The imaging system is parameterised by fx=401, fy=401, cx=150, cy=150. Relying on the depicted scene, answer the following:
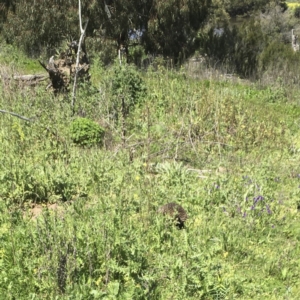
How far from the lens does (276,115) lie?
7867 mm

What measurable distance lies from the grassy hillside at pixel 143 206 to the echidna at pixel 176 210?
8cm

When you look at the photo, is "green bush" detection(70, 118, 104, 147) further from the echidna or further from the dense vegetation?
the echidna

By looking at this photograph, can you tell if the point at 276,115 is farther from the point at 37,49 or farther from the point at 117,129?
the point at 37,49

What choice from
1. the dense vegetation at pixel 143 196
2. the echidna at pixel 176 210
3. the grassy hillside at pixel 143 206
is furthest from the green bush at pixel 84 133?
the echidna at pixel 176 210

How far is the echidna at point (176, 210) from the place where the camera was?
349cm

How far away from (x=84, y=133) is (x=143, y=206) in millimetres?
2169

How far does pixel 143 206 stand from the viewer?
363 cm

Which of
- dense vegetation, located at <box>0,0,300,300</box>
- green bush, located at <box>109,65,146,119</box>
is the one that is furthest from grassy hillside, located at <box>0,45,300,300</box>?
green bush, located at <box>109,65,146,119</box>

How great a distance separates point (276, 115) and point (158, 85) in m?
2.39

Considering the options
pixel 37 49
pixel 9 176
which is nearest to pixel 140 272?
pixel 9 176

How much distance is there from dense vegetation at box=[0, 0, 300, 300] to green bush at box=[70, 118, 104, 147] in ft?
0.05

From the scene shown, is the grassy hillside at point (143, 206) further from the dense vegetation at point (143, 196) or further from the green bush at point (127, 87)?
the green bush at point (127, 87)

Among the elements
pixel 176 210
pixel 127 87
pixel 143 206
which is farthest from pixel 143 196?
pixel 127 87

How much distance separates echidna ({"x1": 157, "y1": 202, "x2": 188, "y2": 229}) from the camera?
3488 millimetres
